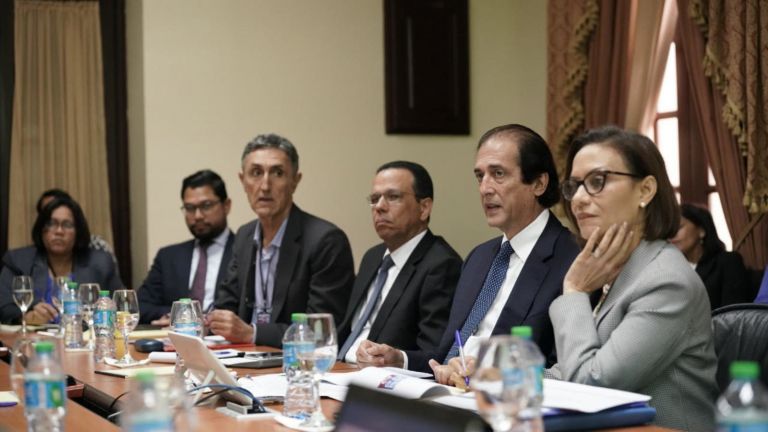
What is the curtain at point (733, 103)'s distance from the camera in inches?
195

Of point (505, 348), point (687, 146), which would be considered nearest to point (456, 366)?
point (505, 348)

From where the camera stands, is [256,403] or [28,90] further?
[28,90]

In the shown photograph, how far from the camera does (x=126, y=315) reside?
3385mm

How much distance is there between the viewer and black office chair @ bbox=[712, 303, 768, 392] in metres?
2.35

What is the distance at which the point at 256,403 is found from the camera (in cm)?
229

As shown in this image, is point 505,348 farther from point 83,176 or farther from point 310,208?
point 83,176

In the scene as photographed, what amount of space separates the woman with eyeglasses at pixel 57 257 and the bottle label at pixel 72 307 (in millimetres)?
1446

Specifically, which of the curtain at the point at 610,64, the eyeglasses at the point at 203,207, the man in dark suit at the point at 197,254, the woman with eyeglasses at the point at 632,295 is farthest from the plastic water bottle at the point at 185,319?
the curtain at the point at 610,64

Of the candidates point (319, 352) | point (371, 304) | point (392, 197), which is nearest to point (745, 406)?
point (319, 352)

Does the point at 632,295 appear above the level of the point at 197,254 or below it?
above

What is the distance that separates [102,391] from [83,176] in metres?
3.86

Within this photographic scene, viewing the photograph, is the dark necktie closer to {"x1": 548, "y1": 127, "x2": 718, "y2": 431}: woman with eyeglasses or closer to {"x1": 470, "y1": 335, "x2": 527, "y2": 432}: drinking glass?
{"x1": 548, "y1": 127, "x2": 718, "y2": 431}: woman with eyeglasses

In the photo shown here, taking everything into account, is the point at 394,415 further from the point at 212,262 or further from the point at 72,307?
the point at 212,262

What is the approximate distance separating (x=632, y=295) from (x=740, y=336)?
28cm
